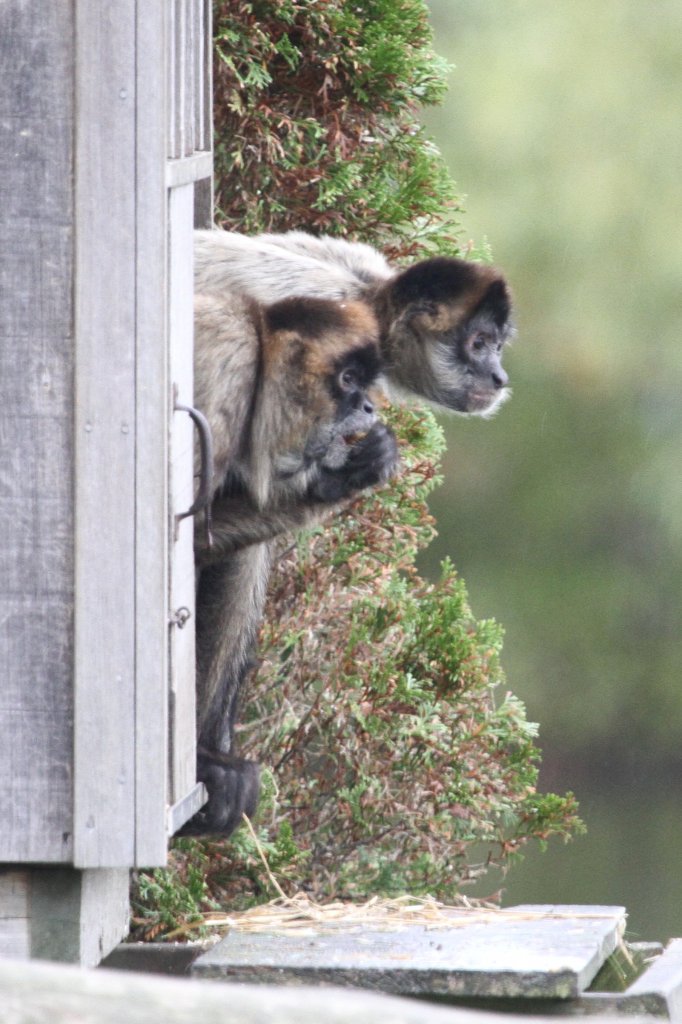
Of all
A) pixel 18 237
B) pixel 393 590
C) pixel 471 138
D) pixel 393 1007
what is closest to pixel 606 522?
pixel 471 138

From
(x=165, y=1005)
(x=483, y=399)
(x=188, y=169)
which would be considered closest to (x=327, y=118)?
(x=483, y=399)

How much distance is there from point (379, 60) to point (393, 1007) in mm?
3880

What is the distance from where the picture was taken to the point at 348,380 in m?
4.38

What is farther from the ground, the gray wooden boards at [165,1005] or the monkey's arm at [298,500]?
the monkey's arm at [298,500]

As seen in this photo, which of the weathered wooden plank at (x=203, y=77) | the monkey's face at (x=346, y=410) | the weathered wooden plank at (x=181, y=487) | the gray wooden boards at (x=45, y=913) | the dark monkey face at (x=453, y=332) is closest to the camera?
the gray wooden boards at (x=45, y=913)

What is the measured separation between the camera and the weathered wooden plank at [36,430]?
336 cm

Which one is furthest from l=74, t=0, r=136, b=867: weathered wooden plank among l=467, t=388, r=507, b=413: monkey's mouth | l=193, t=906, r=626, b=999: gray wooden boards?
l=467, t=388, r=507, b=413: monkey's mouth

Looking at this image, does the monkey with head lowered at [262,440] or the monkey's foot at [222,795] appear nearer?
the monkey with head lowered at [262,440]

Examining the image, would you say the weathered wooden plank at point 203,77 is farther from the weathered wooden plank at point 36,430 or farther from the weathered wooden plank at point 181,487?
the weathered wooden plank at point 36,430

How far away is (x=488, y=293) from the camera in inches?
206

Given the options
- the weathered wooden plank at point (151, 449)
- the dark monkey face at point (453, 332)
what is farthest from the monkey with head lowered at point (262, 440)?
the weathered wooden plank at point (151, 449)

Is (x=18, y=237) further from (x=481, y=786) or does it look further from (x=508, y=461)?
(x=508, y=461)

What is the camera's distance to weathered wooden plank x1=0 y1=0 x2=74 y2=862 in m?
3.36

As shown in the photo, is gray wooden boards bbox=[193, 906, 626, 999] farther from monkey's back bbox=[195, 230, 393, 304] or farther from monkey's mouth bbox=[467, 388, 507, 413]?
monkey's mouth bbox=[467, 388, 507, 413]
